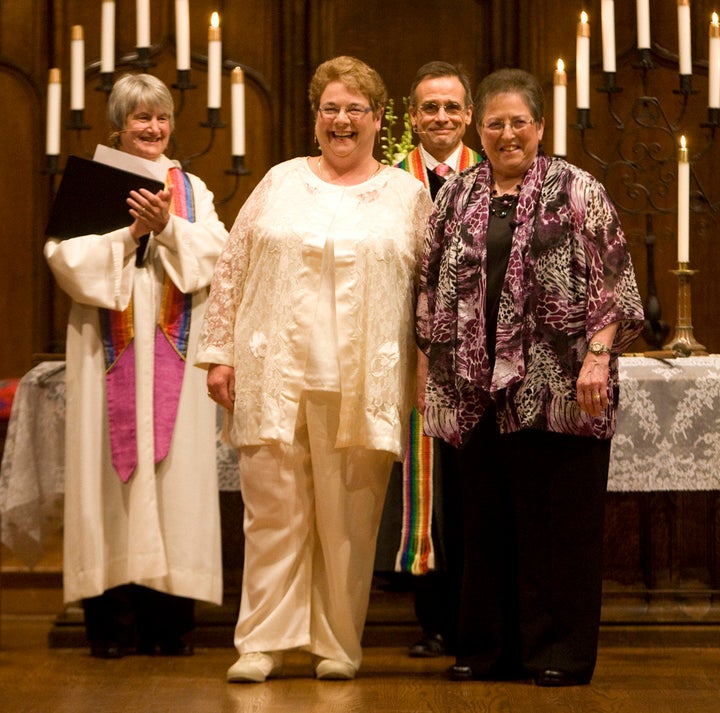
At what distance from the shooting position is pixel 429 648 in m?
4.17

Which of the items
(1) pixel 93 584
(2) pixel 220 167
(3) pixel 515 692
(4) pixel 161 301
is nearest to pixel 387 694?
(3) pixel 515 692

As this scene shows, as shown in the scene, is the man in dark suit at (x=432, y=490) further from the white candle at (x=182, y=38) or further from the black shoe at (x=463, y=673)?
the white candle at (x=182, y=38)

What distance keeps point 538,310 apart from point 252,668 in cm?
116

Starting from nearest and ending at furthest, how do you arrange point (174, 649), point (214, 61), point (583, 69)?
point (174, 649)
point (214, 61)
point (583, 69)

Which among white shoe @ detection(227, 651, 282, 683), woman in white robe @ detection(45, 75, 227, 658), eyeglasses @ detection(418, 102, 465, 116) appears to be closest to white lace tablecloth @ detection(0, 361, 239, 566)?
woman in white robe @ detection(45, 75, 227, 658)

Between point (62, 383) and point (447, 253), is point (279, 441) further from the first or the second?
point (62, 383)

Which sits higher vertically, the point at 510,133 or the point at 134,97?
the point at 134,97

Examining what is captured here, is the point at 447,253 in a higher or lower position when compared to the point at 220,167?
lower

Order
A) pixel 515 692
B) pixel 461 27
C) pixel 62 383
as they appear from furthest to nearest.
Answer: pixel 461 27
pixel 62 383
pixel 515 692

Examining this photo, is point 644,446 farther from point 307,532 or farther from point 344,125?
point 344,125

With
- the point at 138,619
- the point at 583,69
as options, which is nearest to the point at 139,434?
the point at 138,619

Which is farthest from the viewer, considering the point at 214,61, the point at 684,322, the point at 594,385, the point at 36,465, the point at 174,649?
the point at 214,61

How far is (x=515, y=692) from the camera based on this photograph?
136 inches

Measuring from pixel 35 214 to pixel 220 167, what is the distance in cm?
82
